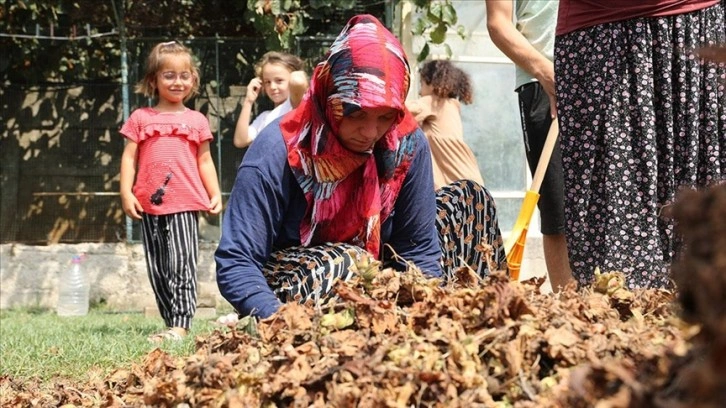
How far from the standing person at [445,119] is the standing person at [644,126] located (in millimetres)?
2969

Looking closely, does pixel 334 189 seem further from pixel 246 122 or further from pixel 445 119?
pixel 246 122

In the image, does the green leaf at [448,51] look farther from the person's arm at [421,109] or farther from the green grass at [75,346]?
the green grass at [75,346]

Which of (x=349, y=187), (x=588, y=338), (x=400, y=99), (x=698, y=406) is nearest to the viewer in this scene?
(x=698, y=406)

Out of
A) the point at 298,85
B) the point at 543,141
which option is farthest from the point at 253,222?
the point at 298,85

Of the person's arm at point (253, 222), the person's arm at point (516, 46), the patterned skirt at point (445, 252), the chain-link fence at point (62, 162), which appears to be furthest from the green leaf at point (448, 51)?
the person's arm at point (253, 222)

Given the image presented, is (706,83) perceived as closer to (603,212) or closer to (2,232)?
(603,212)

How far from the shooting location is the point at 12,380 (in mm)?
3045

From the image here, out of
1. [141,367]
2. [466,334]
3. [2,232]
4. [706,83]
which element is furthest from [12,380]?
[2,232]

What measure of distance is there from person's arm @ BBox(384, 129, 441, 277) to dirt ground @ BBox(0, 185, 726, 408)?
4.00 feet

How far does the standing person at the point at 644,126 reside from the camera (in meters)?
3.25

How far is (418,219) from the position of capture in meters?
3.36

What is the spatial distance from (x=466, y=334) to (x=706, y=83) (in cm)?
187

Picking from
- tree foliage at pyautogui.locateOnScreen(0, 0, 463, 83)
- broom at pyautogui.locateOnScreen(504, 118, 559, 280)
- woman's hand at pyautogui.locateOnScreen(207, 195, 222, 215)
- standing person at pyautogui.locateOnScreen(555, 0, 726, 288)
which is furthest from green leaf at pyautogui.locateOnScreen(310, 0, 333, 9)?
standing person at pyautogui.locateOnScreen(555, 0, 726, 288)

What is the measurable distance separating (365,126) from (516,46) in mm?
1085
